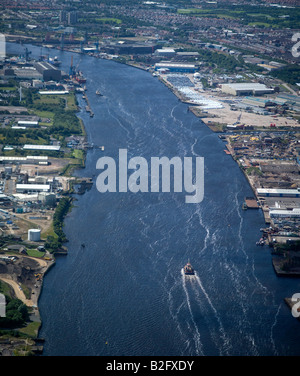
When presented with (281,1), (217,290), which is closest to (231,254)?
(217,290)

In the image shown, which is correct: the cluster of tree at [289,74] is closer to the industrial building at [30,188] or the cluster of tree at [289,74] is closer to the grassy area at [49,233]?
the industrial building at [30,188]

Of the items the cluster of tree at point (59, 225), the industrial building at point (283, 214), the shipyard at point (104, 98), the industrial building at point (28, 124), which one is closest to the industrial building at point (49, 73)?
Result: the shipyard at point (104, 98)

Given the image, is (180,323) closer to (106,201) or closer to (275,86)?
(106,201)

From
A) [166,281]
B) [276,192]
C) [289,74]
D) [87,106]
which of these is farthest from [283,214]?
[289,74]

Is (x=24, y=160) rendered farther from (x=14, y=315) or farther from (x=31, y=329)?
(x=31, y=329)

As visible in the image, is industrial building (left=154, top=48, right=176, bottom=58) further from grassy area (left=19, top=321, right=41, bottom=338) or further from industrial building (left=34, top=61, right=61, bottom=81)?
grassy area (left=19, top=321, right=41, bottom=338)

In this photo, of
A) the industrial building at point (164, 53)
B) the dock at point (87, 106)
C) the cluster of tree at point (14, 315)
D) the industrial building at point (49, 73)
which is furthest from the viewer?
the industrial building at point (164, 53)
